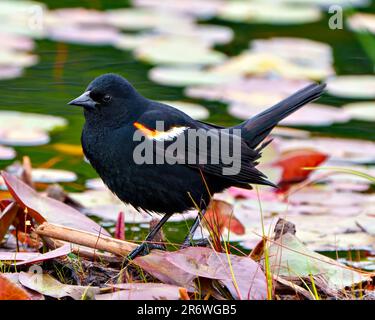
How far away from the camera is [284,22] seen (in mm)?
9797

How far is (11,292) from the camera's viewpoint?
3623 millimetres

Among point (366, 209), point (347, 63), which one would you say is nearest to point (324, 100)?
point (347, 63)

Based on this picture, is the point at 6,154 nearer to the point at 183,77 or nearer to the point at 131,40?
the point at 183,77

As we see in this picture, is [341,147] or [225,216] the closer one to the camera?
[225,216]

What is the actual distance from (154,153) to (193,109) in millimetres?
2582

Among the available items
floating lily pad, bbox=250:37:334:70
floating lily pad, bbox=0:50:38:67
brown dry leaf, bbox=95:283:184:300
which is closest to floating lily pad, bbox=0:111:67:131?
floating lily pad, bbox=0:50:38:67

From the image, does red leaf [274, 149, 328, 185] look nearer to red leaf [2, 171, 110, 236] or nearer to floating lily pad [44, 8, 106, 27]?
red leaf [2, 171, 110, 236]

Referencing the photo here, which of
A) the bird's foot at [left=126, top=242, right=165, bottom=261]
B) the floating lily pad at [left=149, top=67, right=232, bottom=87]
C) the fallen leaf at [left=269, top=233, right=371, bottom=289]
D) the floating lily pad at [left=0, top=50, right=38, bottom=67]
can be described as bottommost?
the fallen leaf at [left=269, top=233, right=371, bottom=289]

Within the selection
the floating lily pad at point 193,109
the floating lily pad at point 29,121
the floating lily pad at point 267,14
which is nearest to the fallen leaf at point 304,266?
the floating lily pad at point 193,109

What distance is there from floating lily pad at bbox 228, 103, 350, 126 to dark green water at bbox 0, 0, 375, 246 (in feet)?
0.20

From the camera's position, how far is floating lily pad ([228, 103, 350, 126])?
711 cm

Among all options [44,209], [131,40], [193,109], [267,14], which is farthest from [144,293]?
[267,14]

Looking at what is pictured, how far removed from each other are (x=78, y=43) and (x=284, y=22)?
2.44 meters

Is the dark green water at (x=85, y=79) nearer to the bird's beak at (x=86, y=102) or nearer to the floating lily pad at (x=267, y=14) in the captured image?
the floating lily pad at (x=267, y=14)
